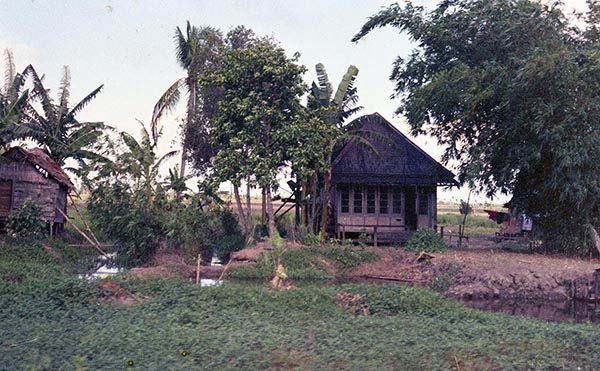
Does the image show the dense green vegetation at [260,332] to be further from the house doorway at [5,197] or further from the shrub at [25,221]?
the house doorway at [5,197]

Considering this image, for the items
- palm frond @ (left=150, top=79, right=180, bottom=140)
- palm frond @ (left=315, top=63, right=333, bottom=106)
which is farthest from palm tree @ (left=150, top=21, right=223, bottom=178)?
palm frond @ (left=315, top=63, right=333, bottom=106)

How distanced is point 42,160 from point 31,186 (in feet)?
4.07

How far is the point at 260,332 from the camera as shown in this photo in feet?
31.2

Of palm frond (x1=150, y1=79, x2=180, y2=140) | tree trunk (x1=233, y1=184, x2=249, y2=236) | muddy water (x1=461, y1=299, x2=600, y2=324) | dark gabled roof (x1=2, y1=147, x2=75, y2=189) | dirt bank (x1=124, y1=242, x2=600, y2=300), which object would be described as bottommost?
muddy water (x1=461, y1=299, x2=600, y2=324)

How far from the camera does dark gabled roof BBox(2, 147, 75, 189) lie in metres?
24.2

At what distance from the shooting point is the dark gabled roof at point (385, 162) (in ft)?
84.4

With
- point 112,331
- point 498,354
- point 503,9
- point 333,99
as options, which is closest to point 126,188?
point 333,99

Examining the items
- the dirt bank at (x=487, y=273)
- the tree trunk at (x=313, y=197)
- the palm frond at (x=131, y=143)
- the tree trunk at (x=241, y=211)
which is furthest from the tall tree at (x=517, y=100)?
the palm frond at (x=131, y=143)

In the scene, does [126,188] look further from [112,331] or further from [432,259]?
[112,331]

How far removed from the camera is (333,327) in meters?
10.1

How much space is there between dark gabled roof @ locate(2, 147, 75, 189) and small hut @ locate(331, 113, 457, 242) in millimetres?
10787

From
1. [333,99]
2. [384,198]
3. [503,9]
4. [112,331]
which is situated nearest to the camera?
[112,331]

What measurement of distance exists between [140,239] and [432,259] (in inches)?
376

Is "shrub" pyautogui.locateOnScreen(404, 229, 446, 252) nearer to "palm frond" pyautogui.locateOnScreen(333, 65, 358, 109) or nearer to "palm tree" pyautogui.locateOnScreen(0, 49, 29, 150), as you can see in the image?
"palm frond" pyautogui.locateOnScreen(333, 65, 358, 109)
